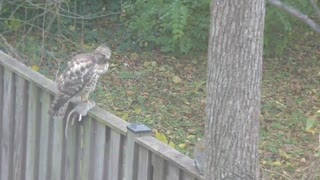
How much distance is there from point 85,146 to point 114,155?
27 centimetres

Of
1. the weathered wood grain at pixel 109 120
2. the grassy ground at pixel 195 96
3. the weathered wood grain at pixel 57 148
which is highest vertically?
the weathered wood grain at pixel 109 120

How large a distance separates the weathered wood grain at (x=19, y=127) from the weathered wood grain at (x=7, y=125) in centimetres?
6

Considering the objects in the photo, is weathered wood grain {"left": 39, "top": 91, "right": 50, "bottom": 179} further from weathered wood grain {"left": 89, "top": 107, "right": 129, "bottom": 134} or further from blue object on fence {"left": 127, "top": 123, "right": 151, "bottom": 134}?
blue object on fence {"left": 127, "top": 123, "right": 151, "bottom": 134}

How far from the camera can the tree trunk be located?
3252mm

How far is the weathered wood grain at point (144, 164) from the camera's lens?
11.9 feet

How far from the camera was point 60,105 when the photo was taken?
4219 mm

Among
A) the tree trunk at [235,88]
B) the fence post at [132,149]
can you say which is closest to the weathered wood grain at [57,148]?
the fence post at [132,149]

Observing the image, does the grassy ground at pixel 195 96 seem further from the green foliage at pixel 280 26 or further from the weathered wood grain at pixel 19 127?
the weathered wood grain at pixel 19 127

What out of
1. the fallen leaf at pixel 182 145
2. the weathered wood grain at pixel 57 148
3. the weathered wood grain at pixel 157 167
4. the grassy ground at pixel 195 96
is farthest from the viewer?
the grassy ground at pixel 195 96

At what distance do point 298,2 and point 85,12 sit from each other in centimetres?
317

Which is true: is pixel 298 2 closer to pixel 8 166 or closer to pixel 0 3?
pixel 0 3

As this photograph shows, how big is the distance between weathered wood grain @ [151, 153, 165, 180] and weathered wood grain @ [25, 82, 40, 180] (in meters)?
1.20

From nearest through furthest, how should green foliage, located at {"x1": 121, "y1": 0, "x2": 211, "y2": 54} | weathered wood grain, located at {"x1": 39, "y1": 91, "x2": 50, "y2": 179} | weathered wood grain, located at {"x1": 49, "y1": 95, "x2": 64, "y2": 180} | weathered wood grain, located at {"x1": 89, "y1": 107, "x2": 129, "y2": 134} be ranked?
weathered wood grain, located at {"x1": 89, "y1": 107, "x2": 129, "y2": 134} < weathered wood grain, located at {"x1": 49, "y1": 95, "x2": 64, "y2": 180} < weathered wood grain, located at {"x1": 39, "y1": 91, "x2": 50, "y2": 179} < green foliage, located at {"x1": 121, "y1": 0, "x2": 211, "y2": 54}

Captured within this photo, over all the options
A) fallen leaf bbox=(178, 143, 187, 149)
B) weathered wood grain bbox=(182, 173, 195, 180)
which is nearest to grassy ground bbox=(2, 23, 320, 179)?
fallen leaf bbox=(178, 143, 187, 149)
